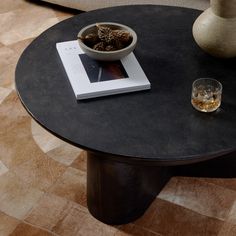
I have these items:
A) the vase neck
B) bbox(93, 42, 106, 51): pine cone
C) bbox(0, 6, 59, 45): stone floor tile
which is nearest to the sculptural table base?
bbox(93, 42, 106, 51): pine cone

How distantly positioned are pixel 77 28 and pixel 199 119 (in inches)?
22.4

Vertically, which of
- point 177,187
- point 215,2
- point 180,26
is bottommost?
point 177,187

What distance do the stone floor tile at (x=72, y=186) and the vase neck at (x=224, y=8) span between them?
704 mm

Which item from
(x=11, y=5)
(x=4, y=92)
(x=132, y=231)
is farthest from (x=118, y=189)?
(x=11, y=5)

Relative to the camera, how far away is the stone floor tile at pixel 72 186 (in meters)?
1.38

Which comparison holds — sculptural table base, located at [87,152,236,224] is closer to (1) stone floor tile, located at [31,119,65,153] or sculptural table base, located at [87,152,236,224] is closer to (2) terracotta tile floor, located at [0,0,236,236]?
(2) terracotta tile floor, located at [0,0,236,236]

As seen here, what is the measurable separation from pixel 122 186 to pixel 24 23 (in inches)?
55.1

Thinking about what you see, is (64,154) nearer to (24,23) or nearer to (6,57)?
(6,57)

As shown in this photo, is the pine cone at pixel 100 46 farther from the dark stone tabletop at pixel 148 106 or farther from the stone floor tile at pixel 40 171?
the stone floor tile at pixel 40 171

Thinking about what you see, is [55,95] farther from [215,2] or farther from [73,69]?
[215,2]

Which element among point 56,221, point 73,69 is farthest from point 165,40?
point 56,221

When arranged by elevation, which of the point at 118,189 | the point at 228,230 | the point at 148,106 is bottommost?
the point at 228,230

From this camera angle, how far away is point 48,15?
2.36m

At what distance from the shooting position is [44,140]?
160 cm
